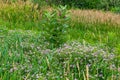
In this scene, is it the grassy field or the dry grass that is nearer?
the grassy field

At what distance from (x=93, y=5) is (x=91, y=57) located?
7.93 meters

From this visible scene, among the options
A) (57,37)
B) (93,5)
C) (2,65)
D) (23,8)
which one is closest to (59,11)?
(57,37)

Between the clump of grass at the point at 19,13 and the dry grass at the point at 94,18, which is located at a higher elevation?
the clump of grass at the point at 19,13

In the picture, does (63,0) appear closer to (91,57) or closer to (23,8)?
(23,8)

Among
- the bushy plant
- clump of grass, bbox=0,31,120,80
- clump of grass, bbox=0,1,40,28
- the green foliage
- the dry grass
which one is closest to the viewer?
clump of grass, bbox=0,31,120,80

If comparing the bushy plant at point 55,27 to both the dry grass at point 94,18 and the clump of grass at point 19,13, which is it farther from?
the dry grass at point 94,18

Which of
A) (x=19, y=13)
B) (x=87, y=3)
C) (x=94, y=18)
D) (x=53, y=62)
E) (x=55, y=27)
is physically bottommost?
(x=87, y=3)

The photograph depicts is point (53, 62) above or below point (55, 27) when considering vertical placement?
below

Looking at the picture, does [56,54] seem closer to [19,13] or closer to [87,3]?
[19,13]

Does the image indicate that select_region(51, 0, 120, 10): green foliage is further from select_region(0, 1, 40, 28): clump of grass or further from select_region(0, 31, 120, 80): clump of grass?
select_region(0, 31, 120, 80): clump of grass

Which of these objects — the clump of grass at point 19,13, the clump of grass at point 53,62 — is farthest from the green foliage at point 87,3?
the clump of grass at point 53,62

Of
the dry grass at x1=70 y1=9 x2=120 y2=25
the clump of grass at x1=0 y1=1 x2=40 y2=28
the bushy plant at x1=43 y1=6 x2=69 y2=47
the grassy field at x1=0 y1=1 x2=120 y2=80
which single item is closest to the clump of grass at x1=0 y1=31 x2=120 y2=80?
the grassy field at x1=0 y1=1 x2=120 y2=80

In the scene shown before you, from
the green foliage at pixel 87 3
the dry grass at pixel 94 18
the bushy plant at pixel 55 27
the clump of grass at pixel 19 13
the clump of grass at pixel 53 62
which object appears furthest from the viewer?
the green foliage at pixel 87 3

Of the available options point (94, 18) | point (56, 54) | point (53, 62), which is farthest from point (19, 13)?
point (53, 62)
